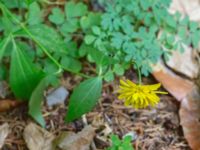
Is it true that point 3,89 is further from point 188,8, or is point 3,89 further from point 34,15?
point 188,8

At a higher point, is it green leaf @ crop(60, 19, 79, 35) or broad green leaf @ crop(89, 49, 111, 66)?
green leaf @ crop(60, 19, 79, 35)

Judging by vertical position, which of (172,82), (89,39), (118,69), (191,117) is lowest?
(191,117)

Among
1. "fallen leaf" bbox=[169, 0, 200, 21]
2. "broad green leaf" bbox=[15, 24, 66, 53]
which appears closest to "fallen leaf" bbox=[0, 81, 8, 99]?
"broad green leaf" bbox=[15, 24, 66, 53]

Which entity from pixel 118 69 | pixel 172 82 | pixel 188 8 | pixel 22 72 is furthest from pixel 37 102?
pixel 188 8

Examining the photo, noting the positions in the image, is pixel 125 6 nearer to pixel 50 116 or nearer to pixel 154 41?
pixel 154 41

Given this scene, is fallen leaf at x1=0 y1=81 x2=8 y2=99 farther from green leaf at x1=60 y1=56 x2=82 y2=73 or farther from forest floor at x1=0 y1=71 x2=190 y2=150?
green leaf at x1=60 y1=56 x2=82 y2=73

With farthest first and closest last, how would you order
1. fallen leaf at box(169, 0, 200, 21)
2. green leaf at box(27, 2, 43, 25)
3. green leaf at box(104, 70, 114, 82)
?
1. fallen leaf at box(169, 0, 200, 21)
2. green leaf at box(27, 2, 43, 25)
3. green leaf at box(104, 70, 114, 82)
